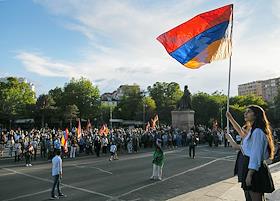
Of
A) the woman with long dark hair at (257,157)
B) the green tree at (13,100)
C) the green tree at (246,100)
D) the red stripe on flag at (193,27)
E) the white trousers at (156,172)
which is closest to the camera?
the woman with long dark hair at (257,157)

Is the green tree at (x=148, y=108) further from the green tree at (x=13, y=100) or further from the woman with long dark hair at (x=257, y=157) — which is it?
the woman with long dark hair at (x=257, y=157)

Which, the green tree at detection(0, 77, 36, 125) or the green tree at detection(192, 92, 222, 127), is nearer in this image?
the green tree at detection(0, 77, 36, 125)

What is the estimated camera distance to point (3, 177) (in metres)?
17.3

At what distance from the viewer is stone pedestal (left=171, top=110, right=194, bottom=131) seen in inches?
1660

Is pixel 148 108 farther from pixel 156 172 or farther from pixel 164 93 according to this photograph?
pixel 156 172

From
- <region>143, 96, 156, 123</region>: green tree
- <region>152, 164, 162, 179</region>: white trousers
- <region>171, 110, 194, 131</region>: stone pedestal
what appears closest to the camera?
<region>152, 164, 162, 179</region>: white trousers

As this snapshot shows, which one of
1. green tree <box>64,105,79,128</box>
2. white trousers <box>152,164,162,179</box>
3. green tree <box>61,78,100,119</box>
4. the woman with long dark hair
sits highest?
green tree <box>61,78,100,119</box>

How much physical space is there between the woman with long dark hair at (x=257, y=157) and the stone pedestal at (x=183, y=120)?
121 feet

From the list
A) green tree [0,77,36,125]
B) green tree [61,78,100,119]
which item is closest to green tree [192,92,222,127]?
green tree [61,78,100,119]

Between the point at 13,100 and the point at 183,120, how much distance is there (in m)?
57.4

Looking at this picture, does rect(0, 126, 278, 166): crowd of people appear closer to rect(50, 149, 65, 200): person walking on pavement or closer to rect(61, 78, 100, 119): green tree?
rect(50, 149, 65, 200): person walking on pavement

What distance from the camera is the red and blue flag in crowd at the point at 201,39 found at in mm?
Answer: 8867

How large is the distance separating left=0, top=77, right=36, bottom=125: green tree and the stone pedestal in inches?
2075

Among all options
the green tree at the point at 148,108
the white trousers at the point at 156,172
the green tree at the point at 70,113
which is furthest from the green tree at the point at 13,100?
the white trousers at the point at 156,172
